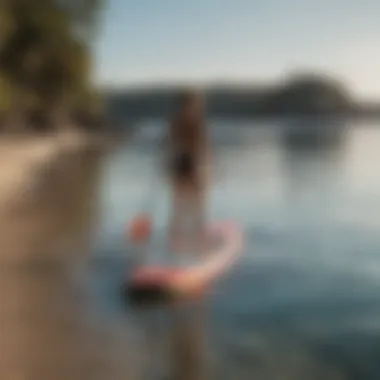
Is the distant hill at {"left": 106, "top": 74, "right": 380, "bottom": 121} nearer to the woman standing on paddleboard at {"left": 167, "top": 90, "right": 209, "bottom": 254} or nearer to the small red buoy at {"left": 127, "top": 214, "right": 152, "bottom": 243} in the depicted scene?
the woman standing on paddleboard at {"left": 167, "top": 90, "right": 209, "bottom": 254}

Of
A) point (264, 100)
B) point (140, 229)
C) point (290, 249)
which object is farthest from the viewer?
point (290, 249)

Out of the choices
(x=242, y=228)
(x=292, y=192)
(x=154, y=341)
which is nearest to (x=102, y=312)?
(x=154, y=341)

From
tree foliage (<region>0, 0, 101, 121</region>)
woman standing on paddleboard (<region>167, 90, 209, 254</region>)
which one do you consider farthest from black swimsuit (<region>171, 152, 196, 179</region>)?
tree foliage (<region>0, 0, 101, 121</region>)

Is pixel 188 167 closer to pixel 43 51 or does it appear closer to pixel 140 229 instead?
pixel 140 229

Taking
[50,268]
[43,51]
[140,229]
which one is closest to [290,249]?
[140,229]

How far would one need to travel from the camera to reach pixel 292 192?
2.29m

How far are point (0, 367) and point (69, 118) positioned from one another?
1.01 m

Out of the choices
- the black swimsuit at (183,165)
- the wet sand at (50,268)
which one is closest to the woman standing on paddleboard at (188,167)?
the black swimsuit at (183,165)

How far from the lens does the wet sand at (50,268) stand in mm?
1713

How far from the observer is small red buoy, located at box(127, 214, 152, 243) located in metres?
1.98

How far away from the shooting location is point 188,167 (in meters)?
1.88

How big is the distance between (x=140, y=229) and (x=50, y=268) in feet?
1.77

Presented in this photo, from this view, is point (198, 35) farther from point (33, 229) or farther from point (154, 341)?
point (33, 229)

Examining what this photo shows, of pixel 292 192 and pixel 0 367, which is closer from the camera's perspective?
pixel 0 367
